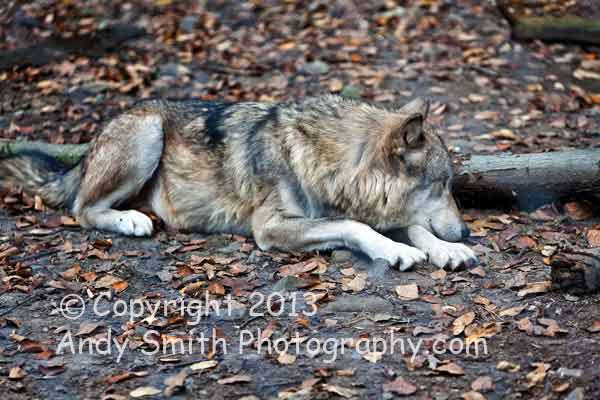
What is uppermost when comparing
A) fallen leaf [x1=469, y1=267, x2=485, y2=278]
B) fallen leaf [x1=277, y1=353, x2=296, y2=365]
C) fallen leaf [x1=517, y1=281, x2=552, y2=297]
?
fallen leaf [x1=277, y1=353, x2=296, y2=365]

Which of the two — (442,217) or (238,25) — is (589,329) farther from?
(238,25)

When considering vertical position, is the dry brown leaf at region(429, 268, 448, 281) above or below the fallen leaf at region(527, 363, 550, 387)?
below

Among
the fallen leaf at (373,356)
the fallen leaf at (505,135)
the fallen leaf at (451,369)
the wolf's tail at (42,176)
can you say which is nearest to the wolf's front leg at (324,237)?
the fallen leaf at (373,356)

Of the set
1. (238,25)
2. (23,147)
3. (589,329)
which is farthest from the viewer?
(238,25)

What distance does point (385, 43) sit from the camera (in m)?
10.4

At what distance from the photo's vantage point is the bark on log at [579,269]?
4738 millimetres

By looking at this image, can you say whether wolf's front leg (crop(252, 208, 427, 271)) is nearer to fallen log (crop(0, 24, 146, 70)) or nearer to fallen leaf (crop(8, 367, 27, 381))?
fallen leaf (crop(8, 367, 27, 381))

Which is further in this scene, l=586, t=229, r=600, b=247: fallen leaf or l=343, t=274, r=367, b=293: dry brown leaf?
l=586, t=229, r=600, b=247: fallen leaf

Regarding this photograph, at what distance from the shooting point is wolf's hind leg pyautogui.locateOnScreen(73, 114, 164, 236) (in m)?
6.53

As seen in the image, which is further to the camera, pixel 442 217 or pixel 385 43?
pixel 385 43

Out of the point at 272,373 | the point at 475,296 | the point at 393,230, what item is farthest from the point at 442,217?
the point at 272,373

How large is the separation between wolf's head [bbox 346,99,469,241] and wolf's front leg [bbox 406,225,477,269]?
0.39 feet

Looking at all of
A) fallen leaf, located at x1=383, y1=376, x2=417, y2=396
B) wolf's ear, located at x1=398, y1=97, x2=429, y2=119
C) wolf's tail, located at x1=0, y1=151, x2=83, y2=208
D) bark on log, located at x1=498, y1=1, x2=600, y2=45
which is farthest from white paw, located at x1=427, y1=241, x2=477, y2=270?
bark on log, located at x1=498, y1=1, x2=600, y2=45

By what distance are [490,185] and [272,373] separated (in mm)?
2765
